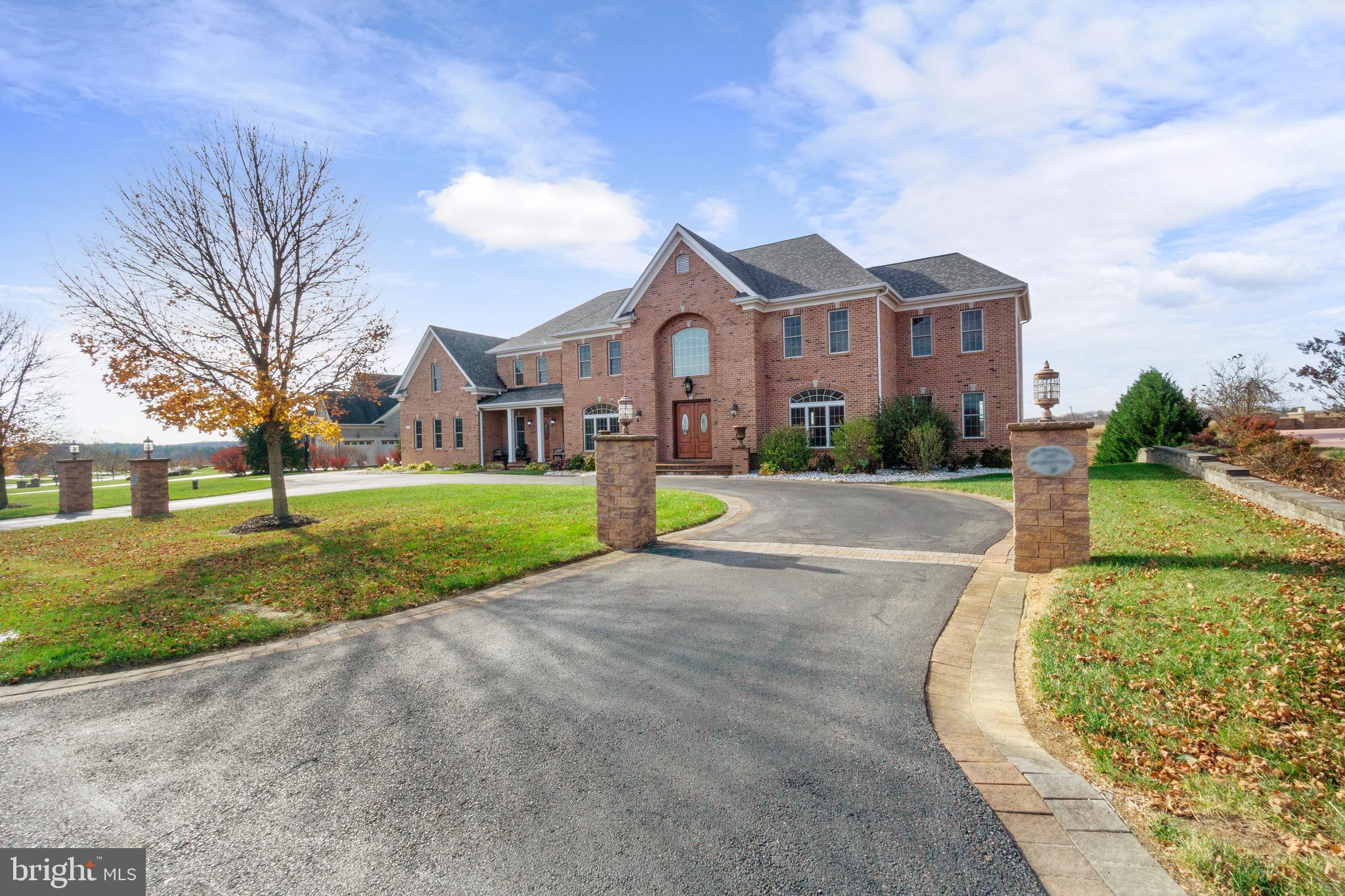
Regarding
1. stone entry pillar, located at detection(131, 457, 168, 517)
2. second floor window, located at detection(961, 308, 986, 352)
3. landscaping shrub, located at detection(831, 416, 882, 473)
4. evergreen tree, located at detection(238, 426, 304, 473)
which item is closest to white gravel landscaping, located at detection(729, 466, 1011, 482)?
landscaping shrub, located at detection(831, 416, 882, 473)

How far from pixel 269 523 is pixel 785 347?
16.8m

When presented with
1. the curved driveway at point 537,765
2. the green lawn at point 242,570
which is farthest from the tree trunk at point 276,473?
the curved driveway at point 537,765

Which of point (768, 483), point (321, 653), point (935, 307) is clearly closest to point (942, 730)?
point (321, 653)

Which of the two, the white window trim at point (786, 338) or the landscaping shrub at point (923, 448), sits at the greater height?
the white window trim at point (786, 338)

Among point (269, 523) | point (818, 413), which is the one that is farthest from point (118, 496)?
point (818, 413)

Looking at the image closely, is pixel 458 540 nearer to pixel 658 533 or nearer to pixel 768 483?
pixel 658 533

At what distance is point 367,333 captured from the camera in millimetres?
12852

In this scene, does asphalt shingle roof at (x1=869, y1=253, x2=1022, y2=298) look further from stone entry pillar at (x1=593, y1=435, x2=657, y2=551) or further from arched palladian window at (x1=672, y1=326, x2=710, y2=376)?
stone entry pillar at (x1=593, y1=435, x2=657, y2=551)

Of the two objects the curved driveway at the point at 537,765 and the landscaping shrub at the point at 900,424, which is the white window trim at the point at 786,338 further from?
the curved driveway at the point at 537,765

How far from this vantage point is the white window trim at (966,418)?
21453 mm

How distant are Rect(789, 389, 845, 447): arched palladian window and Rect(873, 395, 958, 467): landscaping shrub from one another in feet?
6.40

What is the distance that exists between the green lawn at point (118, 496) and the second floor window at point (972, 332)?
24869 millimetres

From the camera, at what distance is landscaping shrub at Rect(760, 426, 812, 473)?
820 inches

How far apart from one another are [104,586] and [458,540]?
3878mm
